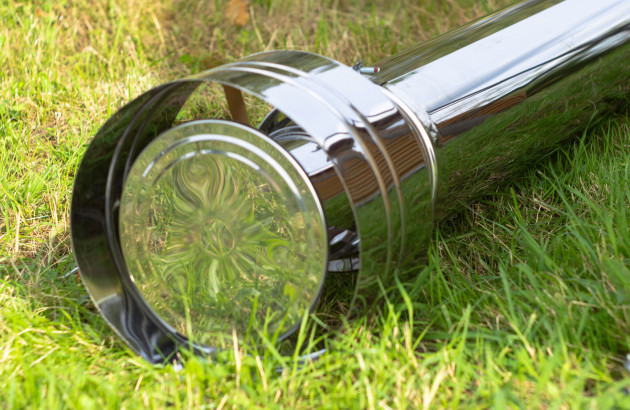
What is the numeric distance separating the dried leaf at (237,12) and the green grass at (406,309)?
889 mm

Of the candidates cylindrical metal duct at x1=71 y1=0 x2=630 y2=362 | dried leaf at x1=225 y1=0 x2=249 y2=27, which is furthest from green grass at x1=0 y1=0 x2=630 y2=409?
dried leaf at x1=225 y1=0 x2=249 y2=27

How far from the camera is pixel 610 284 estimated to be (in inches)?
56.7

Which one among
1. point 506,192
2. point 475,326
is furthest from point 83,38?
point 475,326

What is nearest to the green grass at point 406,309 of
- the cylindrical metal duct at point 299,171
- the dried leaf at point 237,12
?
the cylindrical metal duct at point 299,171

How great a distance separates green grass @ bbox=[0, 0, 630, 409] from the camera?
1295mm

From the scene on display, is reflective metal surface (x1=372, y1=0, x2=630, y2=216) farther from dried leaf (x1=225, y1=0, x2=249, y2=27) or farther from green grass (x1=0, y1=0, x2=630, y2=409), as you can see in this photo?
dried leaf (x1=225, y1=0, x2=249, y2=27)

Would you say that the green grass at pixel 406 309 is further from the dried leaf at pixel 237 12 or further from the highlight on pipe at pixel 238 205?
the dried leaf at pixel 237 12

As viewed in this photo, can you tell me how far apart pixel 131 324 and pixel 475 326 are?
930 millimetres

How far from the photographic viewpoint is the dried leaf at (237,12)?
3352 millimetres

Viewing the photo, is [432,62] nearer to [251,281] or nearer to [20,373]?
[251,281]

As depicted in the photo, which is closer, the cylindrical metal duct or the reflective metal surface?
the cylindrical metal duct

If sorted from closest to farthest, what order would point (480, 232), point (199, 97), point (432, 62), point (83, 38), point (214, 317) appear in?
point (214, 317) < point (432, 62) < point (480, 232) < point (199, 97) < point (83, 38)

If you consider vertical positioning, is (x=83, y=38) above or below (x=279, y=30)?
above

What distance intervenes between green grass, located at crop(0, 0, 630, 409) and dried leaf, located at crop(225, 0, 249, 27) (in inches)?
35.0
